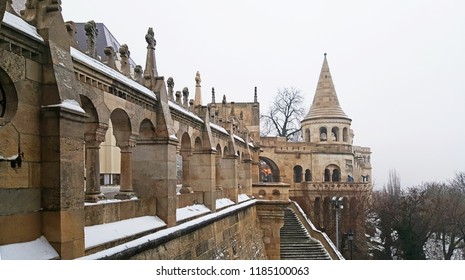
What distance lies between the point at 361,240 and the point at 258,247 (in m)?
14.7

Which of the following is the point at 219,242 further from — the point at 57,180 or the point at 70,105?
the point at 70,105

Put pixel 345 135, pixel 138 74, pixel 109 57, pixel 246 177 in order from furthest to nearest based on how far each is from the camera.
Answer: pixel 345 135 < pixel 246 177 < pixel 138 74 < pixel 109 57

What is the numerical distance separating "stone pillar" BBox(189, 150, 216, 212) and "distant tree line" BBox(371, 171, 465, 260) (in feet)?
44.0

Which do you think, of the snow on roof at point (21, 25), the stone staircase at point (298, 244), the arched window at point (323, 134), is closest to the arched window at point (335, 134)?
the arched window at point (323, 134)

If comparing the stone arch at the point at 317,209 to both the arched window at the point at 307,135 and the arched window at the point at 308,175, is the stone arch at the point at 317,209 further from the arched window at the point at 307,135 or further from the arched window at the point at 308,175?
the arched window at the point at 307,135

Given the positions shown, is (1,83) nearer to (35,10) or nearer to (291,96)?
(35,10)

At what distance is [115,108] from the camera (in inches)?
269

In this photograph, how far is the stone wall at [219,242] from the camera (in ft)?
24.9

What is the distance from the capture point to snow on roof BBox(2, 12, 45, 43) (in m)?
4.45

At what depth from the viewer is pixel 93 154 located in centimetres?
648

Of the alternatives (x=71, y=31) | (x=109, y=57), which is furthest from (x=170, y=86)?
(x=71, y=31)

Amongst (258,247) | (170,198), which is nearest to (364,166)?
(258,247)

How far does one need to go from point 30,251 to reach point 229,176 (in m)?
10.5

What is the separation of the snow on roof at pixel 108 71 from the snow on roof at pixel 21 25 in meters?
0.74
